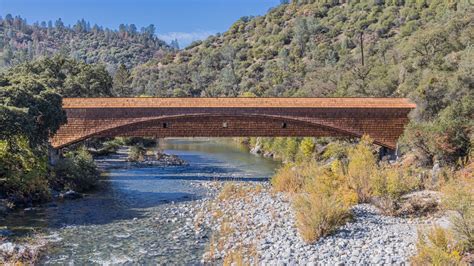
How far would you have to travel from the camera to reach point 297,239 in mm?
12766

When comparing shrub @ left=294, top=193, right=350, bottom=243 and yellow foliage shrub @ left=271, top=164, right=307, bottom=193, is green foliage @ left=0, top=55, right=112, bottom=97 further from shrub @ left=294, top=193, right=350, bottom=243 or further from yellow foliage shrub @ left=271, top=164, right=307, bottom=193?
shrub @ left=294, top=193, right=350, bottom=243

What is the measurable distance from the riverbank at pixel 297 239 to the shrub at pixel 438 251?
642 millimetres

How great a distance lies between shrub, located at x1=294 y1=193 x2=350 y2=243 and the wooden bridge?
13551 millimetres

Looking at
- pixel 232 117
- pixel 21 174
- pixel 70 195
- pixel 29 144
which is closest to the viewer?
pixel 21 174

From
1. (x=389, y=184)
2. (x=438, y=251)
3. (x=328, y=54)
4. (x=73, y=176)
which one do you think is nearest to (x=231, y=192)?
(x=389, y=184)

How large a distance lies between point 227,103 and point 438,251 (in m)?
18.6

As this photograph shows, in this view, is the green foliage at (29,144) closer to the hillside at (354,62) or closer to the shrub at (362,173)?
the shrub at (362,173)

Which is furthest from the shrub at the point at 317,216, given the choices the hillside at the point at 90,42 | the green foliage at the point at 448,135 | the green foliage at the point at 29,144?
the hillside at the point at 90,42

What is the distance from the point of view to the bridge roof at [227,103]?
86.5ft

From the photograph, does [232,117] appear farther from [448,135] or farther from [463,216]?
[463,216]

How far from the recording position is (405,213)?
14.8 meters

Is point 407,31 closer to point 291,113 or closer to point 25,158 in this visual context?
point 291,113

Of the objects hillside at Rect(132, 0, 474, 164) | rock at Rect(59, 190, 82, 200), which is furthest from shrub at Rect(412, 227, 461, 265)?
rock at Rect(59, 190, 82, 200)

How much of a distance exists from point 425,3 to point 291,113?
163ft
